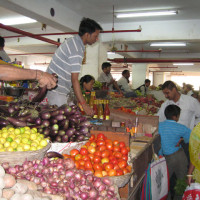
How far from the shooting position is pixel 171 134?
11.8ft

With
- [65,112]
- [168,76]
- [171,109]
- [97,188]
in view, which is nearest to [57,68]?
[65,112]

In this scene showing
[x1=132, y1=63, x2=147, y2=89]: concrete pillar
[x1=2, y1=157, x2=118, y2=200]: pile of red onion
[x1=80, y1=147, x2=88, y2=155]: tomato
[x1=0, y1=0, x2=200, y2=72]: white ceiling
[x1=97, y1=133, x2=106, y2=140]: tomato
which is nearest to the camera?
[x1=2, y1=157, x2=118, y2=200]: pile of red onion

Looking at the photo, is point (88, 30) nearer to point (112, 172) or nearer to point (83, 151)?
point (83, 151)

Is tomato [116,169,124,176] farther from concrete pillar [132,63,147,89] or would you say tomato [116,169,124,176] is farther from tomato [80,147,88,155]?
concrete pillar [132,63,147,89]

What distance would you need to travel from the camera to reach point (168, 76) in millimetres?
32156

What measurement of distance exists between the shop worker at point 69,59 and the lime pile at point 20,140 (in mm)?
1545

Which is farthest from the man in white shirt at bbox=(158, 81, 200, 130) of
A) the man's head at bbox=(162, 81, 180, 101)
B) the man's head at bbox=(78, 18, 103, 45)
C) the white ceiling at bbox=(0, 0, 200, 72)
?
the white ceiling at bbox=(0, 0, 200, 72)

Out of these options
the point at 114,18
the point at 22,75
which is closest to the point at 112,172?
the point at 22,75

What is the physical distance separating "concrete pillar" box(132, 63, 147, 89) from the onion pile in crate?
16.3 m

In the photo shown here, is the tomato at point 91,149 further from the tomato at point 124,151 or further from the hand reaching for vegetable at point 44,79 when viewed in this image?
the hand reaching for vegetable at point 44,79

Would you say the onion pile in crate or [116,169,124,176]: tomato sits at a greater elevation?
the onion pile in crate

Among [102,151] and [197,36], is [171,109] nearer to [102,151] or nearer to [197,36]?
[102,151]

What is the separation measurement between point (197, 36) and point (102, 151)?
787 cm

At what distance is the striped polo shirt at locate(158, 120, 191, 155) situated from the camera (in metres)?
3.57
